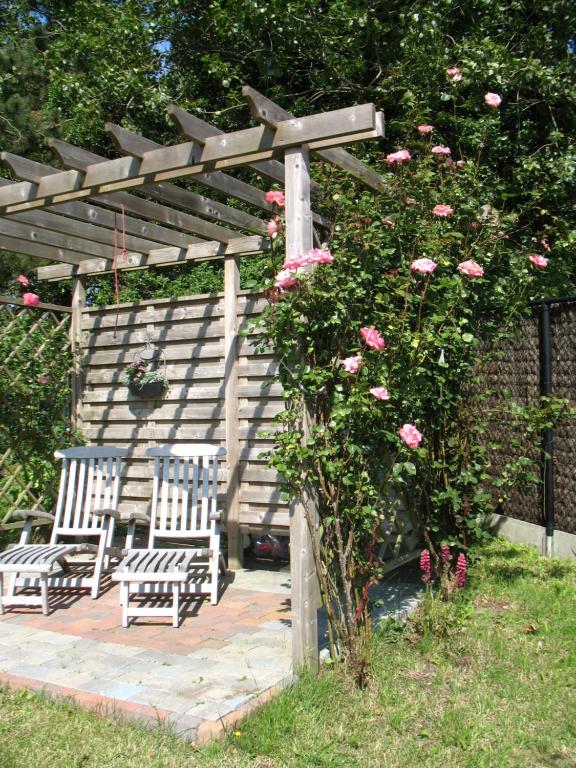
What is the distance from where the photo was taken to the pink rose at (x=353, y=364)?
117 inches

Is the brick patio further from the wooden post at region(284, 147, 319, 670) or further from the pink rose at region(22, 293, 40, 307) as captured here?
the pink rose at region(22, 293, 40, 307)

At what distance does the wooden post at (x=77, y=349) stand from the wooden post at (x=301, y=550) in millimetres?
3587

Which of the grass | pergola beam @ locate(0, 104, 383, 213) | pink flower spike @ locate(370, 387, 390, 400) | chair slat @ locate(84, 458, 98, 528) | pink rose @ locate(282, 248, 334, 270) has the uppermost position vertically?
pergola beam @ locate(0, 104, 383, 213)

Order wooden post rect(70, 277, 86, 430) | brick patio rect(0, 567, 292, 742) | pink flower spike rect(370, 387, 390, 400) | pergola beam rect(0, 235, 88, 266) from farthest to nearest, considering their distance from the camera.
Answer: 1. wooden post rect(70, 277, 86, 430)
2. pergola beam rect(0, 235, 88, 266)
3. pink flower spike rect(370, 387, 390, 400)
4. brick patio rect(0, 567, 292, 742)

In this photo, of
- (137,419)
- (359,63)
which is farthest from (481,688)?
(359,63)

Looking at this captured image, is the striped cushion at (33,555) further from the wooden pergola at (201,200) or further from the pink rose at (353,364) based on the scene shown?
the pink rose at (353,364)

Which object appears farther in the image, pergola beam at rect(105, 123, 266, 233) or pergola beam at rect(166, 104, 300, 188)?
pergola beam at rect(105, 123, 266, 233)

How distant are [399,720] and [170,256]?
4008mm

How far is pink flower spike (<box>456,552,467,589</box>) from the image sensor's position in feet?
12.9

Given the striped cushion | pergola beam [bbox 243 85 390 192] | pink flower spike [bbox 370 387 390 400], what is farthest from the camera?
the striped cushion

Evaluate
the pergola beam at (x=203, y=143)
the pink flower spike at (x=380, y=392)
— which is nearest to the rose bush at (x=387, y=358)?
the pink flower spike at (x=380, y=392)

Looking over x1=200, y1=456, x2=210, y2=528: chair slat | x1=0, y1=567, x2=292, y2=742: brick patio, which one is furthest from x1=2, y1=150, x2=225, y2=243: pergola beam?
x1=0, y1=567, x2=292, y2=742: brick patio

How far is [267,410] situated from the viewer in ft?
17.1

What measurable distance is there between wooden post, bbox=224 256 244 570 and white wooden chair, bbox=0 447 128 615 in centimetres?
81
